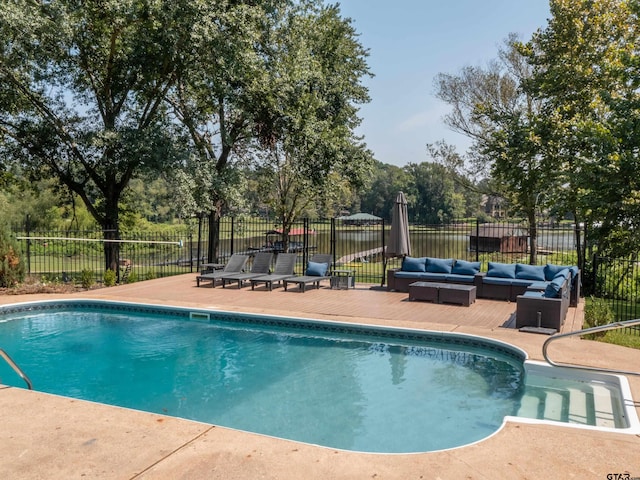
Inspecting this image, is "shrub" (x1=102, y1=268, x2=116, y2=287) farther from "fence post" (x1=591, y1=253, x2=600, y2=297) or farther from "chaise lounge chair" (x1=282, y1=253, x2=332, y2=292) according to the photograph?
"fence post" (x1=591, y1=253, x2=600, y2=297)

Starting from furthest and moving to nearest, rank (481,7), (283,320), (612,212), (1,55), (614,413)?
1. (481,7)
2. (1,55)
3. (612,212)
4. (283,320)
5. (614,413)

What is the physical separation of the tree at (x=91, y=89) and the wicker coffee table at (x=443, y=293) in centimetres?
849

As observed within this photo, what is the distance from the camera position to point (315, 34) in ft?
63.2

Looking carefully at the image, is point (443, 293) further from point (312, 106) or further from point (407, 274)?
point (312, 106)

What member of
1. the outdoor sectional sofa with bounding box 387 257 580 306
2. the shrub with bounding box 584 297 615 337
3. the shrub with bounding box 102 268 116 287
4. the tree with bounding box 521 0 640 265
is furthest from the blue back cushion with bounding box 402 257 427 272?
the shrub with bounding box 102 268 116 287

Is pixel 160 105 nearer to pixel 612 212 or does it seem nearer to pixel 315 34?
pixel 315 34

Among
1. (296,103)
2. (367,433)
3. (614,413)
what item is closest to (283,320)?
(367,433)

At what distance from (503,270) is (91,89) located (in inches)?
543

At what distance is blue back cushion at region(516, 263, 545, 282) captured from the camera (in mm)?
10805

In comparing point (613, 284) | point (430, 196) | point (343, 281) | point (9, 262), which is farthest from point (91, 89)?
point (430, 196)

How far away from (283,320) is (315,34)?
547 inches

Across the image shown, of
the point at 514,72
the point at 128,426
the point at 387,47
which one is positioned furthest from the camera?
the point at 514,72

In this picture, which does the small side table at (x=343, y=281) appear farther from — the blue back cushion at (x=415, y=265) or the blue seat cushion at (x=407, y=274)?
the blue back cushion at (x=415, y=265)

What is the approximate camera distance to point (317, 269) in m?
13.5
